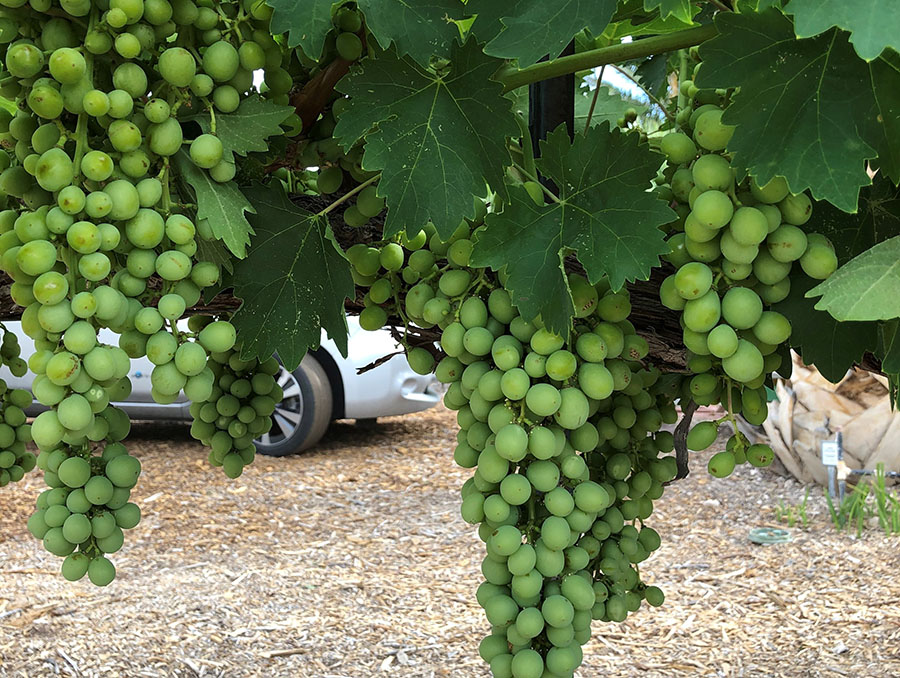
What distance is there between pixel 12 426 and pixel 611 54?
2.55ft

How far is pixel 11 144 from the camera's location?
677mm

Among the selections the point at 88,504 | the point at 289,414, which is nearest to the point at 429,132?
the point at 88,504

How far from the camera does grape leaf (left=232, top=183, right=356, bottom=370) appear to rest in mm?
698

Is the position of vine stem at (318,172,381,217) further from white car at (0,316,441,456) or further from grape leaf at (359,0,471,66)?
white car at (0,316,441,456)

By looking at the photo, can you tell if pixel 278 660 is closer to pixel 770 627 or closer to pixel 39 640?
pixel 39 640

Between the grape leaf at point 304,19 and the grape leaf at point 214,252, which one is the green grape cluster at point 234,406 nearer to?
the grape leaf at point 214,252

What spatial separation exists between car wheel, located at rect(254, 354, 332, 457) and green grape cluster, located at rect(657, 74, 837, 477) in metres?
4.27

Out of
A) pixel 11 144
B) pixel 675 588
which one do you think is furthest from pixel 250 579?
pixel 11 144

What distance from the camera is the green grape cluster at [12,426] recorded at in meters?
0.97

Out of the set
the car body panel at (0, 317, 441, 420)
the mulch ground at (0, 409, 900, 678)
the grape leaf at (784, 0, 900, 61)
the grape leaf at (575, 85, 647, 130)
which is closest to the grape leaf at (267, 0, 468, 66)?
the grape leaf at (784, 0, 900, 61)

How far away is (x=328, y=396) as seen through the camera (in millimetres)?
4938

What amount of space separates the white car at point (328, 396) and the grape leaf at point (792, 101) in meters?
4.20

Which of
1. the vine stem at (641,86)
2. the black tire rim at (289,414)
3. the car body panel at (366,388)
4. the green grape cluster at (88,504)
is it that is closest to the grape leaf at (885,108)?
the vine stem at (641,86)

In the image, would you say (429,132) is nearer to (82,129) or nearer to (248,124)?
(248,124)
